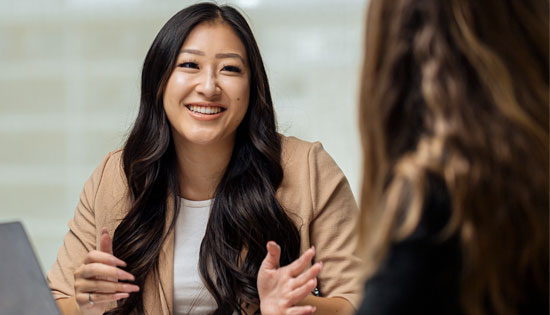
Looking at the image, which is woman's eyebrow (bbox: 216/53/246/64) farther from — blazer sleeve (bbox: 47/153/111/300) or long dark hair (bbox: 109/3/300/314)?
blazer sleeve (bbox: 47/153/111/300)

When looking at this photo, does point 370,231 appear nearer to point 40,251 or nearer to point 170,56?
point 170,56

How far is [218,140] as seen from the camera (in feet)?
6.23

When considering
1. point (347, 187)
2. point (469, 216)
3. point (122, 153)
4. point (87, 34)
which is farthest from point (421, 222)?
point (87, 34)

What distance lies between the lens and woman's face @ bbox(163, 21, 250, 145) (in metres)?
1.82

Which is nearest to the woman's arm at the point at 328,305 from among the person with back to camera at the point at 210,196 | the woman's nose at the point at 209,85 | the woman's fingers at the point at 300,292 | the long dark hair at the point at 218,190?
the person with back to camera at the point at 210,196

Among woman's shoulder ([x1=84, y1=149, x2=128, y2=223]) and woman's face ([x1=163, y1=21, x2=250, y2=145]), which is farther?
woman's shoulder ([x1=84, y1=149, x2=128, y2=223])

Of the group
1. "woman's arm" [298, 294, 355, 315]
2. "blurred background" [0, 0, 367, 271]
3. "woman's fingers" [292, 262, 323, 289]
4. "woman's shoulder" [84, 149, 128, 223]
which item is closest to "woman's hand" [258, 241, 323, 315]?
"woman's fingers" [292, 262, 323, 289]

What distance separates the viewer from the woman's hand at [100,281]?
1554mm

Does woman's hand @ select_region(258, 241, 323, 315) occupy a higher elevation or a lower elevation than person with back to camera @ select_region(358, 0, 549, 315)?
lower

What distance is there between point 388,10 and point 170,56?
3.59 feet

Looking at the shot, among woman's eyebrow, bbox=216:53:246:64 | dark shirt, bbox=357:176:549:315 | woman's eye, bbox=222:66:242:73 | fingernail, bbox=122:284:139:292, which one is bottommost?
fingernail, bbox=122:284:139:292

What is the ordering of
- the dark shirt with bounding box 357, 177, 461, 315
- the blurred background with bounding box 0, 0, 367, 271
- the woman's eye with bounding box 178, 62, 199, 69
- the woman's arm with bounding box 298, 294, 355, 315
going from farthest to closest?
the blurred background with bounding box 0, 0, 367, 271 → the woman's eye with bounding box 178, 62, 199, 69 → the woman's arm with bounding box 298, 294, 355, 315 → the dark shirt with bounding box 357, 177, 461, 315

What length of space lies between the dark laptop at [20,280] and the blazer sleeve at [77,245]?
1.95 ft

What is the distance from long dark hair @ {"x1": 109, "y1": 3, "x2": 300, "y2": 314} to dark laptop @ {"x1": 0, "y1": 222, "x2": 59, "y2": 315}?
532 mm
